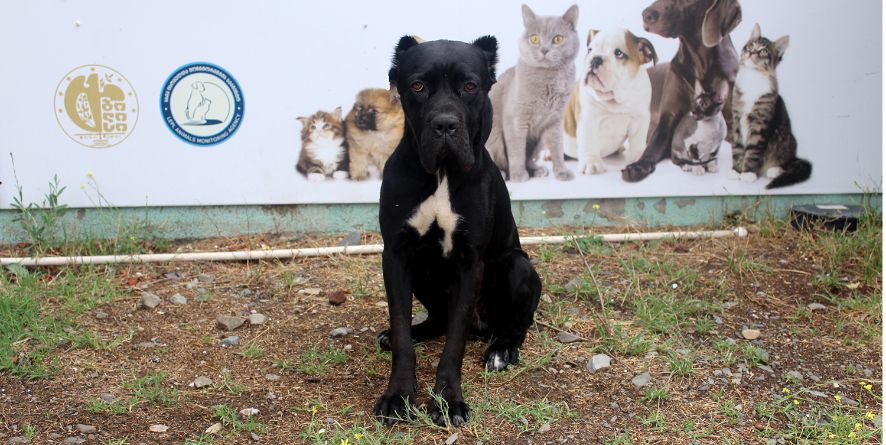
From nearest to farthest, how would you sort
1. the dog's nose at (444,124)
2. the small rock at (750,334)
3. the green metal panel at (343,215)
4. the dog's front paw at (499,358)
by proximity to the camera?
the dog's nose at (444,124) < the dog's front paw at (499,358) < the small rock at (750,334) < the green metal panel at (343,215)

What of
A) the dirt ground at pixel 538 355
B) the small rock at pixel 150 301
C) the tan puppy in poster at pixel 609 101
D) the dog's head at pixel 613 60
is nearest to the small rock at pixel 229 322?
the dirt ground at pixel 538 355

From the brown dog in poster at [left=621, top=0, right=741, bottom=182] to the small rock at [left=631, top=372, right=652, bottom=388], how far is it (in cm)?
221

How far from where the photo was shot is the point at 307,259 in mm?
5137

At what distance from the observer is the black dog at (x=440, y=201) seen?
3.12 m

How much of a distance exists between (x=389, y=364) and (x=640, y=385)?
43.5 inches

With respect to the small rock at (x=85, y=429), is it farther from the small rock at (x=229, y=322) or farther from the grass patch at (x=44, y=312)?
the small rock at (x=229, y=322)

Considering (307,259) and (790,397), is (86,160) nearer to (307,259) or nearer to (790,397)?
(307,259)

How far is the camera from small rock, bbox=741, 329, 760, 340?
413cm

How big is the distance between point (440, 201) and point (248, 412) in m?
1.13

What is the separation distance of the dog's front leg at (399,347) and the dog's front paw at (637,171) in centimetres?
259

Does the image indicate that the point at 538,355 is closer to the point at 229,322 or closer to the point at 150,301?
the point at 229,322

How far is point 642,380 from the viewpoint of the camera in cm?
360

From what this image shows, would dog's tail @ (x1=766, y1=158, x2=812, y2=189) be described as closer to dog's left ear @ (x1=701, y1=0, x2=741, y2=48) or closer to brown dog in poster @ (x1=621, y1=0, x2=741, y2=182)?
brown dog in poster @ (x1=621, y1=0, x2=741, y2=182)

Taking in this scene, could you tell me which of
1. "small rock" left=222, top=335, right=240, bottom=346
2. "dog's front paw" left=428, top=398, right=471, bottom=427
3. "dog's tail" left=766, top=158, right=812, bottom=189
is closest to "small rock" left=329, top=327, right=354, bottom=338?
"small rock" left=222, top=335, right=240, bottom=346
